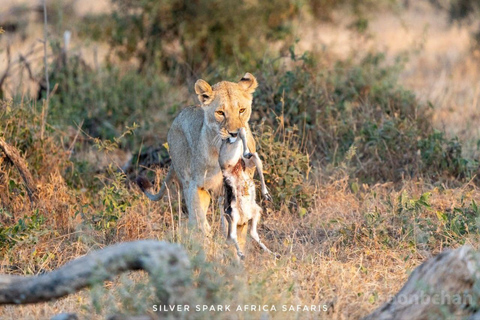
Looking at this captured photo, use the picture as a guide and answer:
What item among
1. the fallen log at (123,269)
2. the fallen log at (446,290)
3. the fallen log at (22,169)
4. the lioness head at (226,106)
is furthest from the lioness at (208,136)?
the fallen log at (446,290)

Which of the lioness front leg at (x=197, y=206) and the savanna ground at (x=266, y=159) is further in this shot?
the lioness front leg at (x=197, y=206)

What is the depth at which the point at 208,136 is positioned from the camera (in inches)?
206

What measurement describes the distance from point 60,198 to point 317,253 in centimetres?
227

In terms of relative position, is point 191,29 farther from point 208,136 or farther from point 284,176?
point 208,136

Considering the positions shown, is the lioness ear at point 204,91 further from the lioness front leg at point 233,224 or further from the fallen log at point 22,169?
the fallen log at point 22,169

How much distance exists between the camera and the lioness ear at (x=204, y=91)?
5.20 m

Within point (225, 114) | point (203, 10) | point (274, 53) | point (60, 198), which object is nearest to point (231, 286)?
point (225, 114)

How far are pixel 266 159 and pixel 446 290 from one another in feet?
9.27

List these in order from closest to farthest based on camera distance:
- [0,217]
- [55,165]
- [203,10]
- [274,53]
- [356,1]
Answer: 1. [0,217]
2. [55,165]
3. [274,53]
4. [203,10]
5. [356,1]

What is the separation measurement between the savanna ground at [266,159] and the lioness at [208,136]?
28 cm

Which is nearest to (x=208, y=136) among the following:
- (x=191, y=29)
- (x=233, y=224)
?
(x=233, y=224)

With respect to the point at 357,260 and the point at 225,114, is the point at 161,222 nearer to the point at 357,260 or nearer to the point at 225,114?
the point at 225,114

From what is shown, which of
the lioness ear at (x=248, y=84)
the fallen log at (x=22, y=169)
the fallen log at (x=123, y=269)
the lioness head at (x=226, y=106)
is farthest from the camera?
the fallen log at (x=22, y=169)

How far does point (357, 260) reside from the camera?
469cm
